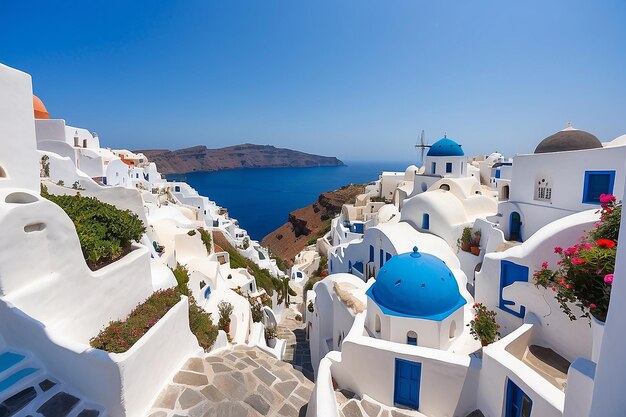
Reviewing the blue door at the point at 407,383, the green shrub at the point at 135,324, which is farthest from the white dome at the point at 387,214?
the green shrub at the point at 135,324

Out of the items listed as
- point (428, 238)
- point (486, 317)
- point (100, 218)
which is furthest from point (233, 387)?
point (428, 238)

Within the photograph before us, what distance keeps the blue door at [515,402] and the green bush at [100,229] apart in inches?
318

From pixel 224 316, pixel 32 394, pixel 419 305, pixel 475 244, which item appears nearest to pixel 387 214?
pixel 475 244

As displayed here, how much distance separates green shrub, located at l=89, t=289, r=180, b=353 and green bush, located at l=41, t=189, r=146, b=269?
1260 millimetres

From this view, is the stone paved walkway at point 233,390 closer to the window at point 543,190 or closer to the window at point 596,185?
the window at point 596,185

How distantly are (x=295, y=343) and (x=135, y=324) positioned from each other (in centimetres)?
1181

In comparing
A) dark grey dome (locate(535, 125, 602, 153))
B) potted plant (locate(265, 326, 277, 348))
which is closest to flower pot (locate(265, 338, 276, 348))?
potted plant (locate(265, 326, 277, 348))

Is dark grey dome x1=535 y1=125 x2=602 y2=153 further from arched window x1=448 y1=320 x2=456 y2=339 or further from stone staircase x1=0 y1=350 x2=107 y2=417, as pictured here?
stone staircase x1=0 y1=350 x2=107 y2=417

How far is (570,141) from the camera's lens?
1140cm

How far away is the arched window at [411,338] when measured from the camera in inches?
296

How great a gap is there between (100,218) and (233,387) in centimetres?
486

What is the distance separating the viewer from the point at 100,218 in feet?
24.0

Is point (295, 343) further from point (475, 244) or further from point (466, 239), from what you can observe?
point (475, 244)

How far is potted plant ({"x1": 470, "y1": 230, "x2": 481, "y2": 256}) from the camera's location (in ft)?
42.6
